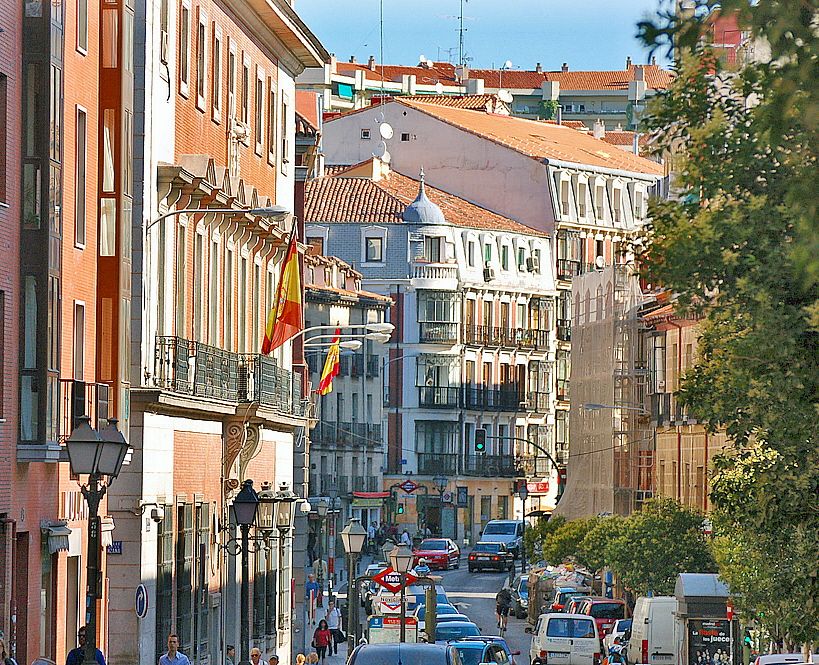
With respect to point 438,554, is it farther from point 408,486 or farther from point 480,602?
point 480,602

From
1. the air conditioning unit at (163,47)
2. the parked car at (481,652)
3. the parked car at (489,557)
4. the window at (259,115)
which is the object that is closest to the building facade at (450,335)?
the parked car at (489,557)

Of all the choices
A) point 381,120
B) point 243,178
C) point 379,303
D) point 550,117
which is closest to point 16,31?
point 243,178

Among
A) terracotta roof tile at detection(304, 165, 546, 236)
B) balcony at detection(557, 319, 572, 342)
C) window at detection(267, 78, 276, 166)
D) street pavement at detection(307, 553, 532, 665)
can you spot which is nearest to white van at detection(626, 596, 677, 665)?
street pavement at detection(307, 553, 532, 665)

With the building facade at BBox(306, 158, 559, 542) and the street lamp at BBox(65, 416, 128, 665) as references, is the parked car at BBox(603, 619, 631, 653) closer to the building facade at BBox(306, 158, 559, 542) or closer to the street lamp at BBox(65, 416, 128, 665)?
the street lamp at BBox(65, 416, 128, 665)

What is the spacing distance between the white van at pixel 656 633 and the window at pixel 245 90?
14.7 meters

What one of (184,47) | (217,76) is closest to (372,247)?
(217,76)

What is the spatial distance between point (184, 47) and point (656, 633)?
19.2m

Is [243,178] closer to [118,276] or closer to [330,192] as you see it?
[118,276]

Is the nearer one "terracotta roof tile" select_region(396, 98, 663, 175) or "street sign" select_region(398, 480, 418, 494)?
"street sign" select_region(398, 480, 418, 494)

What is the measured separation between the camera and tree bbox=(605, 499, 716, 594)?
61344 mm

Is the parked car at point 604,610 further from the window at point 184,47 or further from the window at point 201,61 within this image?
the window at point 184,47

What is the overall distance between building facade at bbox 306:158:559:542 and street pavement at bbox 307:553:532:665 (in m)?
10.7

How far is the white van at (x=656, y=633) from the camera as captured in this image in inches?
1921

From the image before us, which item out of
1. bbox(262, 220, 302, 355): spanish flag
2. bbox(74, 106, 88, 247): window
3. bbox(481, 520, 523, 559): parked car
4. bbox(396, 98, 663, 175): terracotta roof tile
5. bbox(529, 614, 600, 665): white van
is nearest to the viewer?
bbox(74, 106, 88, 247): window
